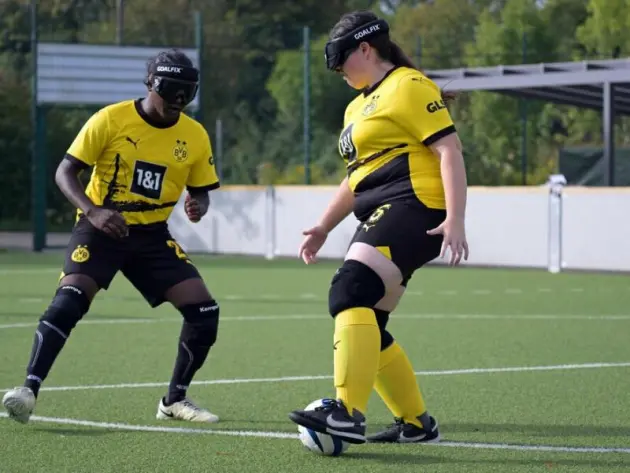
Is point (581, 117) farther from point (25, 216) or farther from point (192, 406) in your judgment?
point (192, 406)

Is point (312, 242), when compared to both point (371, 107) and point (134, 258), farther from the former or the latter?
point (134, 258)

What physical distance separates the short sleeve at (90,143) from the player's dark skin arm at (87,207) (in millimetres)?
44

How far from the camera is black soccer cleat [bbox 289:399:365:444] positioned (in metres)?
6.07

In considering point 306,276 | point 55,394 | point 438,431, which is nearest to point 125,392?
point 55,394

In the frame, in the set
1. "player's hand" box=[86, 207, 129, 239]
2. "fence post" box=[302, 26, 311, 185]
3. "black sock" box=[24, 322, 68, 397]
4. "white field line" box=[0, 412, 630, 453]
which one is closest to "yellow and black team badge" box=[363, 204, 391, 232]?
"white field line" box=[0, 412, 630, 453]

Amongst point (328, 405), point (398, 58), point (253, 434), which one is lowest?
point (253, 434)

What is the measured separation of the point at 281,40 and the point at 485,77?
3343 cm

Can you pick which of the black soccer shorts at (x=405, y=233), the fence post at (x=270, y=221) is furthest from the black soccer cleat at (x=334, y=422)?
the fence post at (x=270, y=221)

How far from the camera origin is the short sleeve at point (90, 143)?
24.2 ft

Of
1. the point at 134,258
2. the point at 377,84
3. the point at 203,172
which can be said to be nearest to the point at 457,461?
the point at 377,84

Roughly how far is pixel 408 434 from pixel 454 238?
3.62ft

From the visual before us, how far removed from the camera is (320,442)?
6199 millimetres

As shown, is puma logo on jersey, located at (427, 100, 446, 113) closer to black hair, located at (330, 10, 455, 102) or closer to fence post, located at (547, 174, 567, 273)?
black hair, located at (330, 10, 455, 102)

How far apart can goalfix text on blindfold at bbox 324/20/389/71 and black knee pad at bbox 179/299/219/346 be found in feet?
5.66
